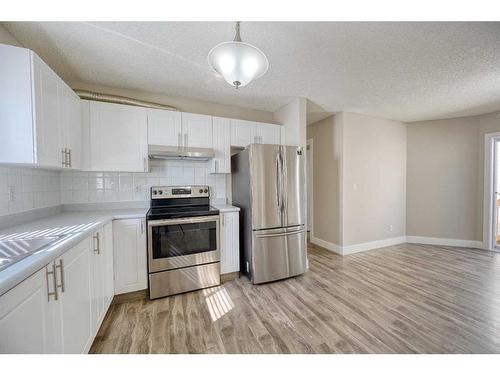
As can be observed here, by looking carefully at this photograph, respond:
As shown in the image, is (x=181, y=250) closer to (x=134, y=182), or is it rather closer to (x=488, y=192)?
(x=134, y=182)

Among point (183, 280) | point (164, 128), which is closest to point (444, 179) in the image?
point (183, 280)

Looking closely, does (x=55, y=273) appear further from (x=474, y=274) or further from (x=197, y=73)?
(x=474, y=274)

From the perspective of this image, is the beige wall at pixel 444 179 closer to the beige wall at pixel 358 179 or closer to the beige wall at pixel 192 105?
the beige wall at pixel 358 179

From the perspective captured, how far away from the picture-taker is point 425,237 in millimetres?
3943

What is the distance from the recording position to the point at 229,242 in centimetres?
249

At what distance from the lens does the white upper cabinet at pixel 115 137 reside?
6.95 feet

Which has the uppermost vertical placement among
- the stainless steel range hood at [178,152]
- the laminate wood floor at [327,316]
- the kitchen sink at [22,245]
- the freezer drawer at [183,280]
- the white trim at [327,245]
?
the stainless steel range hood at [178,152]

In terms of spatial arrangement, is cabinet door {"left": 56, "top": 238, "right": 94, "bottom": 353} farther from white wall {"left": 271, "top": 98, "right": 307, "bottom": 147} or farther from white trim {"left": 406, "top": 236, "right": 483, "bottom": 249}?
white trim {"left": 406, "top": 236, "right": 483, "bottom": 249}

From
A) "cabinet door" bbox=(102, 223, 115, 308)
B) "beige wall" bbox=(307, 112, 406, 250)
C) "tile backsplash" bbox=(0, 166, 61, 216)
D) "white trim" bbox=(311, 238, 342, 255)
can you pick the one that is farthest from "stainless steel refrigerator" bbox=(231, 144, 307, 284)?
"tile backsplash" bbox=(0, 166, 61, 216)

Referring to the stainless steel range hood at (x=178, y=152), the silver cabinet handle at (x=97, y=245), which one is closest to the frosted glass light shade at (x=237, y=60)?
the stainless steel range hood at (x=178, y=152)

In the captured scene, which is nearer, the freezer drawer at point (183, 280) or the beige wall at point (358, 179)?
the freezer drawer at point (183, 280)

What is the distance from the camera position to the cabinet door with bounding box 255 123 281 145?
2.95 m

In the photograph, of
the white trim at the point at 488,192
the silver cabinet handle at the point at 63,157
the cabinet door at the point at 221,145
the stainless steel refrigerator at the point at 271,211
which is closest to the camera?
the silver cabinet handle at the point at 63,157

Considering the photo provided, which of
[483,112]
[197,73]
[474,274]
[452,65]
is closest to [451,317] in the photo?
[474,274]
